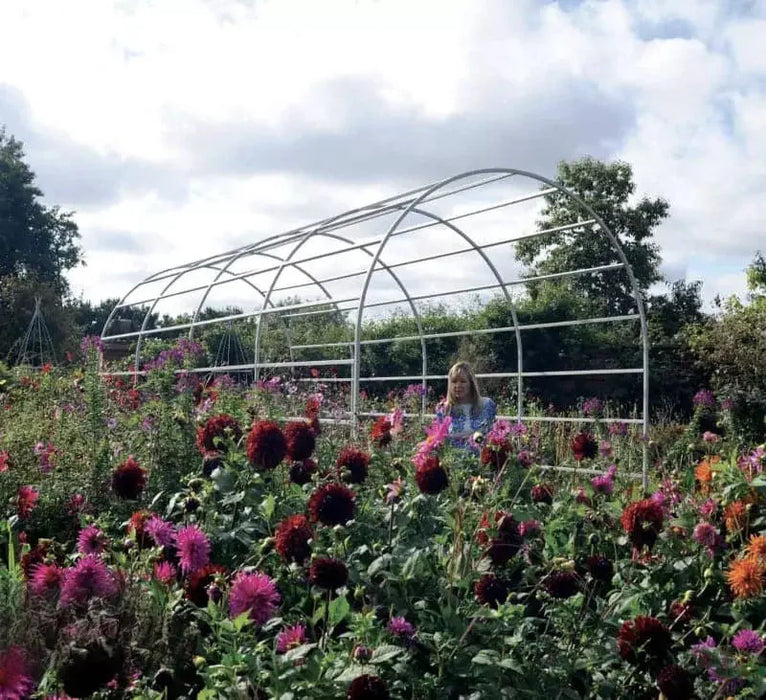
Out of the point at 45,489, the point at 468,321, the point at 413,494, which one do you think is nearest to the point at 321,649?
the point at 413,494

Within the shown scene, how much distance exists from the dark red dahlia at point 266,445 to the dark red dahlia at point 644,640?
1.00 m

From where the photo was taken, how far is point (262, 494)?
2.55 metres

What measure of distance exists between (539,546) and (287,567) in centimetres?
70

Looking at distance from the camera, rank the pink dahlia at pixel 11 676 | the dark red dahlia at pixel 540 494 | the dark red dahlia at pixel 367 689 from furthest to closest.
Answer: the dark red dahlia at pixel 540 494 → the dark red dahlia at pixel 367 689 → the pink dahlia at pixel 11 676

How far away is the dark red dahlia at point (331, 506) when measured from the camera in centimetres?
203

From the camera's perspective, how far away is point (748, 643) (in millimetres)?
1764

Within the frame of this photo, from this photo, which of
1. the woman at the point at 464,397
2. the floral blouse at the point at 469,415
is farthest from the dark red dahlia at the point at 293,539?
the woman at the point at 464,397

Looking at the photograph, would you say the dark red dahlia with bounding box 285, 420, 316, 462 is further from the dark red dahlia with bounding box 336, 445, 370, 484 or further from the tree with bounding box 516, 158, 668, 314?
the tree with bounding box 516, 158, 668, 314

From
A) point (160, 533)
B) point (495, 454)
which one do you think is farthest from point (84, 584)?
point (495, 454)

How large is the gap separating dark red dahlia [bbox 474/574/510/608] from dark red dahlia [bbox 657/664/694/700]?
0.34 m

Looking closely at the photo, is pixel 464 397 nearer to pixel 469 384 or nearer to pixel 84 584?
pixel 469 384

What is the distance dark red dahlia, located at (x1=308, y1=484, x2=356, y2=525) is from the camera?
79.9 inches

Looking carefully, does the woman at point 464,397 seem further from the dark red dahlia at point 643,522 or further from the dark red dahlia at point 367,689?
the dark red dahlia at point 367,689

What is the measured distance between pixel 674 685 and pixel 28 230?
2760cm
